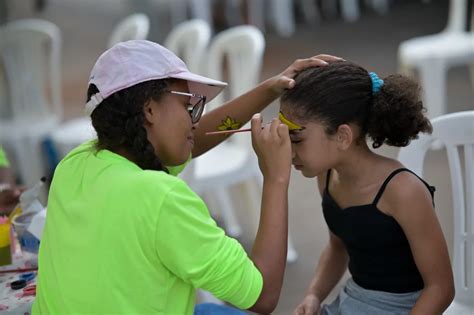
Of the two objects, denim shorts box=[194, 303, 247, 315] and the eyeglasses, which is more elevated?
the eyeglasses

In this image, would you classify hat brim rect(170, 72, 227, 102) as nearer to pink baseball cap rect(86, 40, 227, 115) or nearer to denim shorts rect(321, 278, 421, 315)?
pink baseball cap rect(86, 40, 227, 115)

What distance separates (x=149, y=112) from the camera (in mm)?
1346

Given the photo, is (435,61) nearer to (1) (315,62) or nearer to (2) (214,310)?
(1) (315,62)

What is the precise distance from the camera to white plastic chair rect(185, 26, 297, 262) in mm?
3012

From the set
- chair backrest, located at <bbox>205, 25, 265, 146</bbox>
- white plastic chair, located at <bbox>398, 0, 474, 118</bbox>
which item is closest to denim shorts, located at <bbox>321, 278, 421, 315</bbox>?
chair backrest, located at <bbox>205, 25, 265, 146</bbox>

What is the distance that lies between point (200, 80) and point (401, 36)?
19.2 ft

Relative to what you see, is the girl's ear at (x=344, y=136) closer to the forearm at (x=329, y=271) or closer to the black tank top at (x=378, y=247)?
the black tank top at (x=378, y=247)

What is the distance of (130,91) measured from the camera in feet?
4.35

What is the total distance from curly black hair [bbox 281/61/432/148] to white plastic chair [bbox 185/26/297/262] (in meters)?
1.23

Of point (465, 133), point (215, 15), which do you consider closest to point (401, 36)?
point (215, 15)

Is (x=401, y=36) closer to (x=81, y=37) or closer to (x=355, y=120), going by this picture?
(x=81, y=37)

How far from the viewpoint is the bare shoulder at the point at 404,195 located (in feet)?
4.91

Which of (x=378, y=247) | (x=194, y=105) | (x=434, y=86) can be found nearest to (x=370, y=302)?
(x=378, y=247)

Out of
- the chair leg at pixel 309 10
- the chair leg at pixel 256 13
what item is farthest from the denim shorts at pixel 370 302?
the chair leg at pixel 309 10
